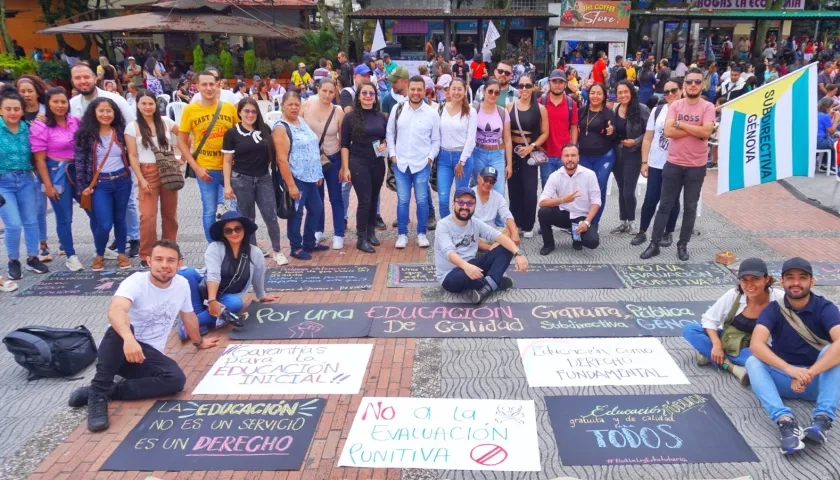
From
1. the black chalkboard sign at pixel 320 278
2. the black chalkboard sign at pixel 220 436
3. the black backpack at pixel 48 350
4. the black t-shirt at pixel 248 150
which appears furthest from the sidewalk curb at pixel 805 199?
the black backpack at pixel 48 350

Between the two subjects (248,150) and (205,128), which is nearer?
(248,150)

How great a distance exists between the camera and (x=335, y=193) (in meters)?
7.18

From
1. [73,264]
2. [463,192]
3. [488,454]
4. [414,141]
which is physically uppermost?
[414,141]

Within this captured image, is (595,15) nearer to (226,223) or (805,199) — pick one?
(805,199)

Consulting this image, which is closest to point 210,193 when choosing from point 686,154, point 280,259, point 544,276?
point 280,259

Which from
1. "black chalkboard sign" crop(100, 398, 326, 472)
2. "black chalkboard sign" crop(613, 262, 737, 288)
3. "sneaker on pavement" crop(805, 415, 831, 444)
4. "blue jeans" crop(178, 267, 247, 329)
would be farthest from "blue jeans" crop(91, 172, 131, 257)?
"sneaker on pavement" crop(805, 415, 831, 444)

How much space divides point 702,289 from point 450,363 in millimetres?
2786

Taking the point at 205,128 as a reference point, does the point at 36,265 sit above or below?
below

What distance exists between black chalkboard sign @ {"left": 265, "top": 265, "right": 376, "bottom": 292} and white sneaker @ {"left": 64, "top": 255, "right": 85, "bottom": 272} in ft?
6.68

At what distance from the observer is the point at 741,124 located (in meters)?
6.52

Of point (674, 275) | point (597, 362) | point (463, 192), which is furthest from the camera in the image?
point (674, 275)

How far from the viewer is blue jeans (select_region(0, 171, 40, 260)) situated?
635cm

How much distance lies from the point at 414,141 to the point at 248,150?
171 cm

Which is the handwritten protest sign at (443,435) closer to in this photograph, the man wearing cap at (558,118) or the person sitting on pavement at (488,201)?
the person sitting on pavement at (488,201)
